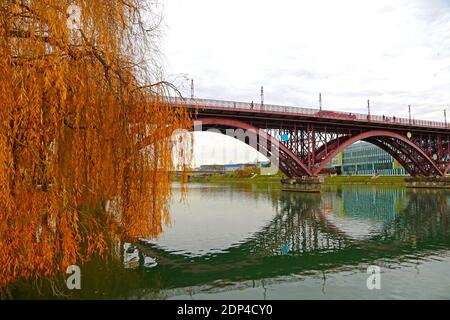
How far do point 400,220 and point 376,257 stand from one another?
45.2 ft

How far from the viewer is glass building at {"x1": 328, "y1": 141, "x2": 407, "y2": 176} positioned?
371ft

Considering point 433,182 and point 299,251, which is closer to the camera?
point 299,251

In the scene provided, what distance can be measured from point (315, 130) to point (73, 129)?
53281 mm

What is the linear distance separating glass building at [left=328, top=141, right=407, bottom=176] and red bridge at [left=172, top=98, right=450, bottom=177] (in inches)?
1627

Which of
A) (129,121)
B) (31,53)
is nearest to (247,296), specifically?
(129,121)

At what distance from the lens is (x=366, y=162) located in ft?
412

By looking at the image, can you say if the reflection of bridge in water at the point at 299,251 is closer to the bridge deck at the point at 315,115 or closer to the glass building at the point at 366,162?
the bridge deck at the point at 315,115

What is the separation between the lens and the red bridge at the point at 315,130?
151 ft

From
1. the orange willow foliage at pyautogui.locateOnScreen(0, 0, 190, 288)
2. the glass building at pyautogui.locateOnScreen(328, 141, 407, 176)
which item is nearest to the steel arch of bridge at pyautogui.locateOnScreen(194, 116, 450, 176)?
the orange willow foliage at pyautogui.locateOnScreen(0, 0, 190, 288)

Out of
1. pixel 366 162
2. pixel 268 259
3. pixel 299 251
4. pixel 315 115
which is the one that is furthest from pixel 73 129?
pixel 366 162

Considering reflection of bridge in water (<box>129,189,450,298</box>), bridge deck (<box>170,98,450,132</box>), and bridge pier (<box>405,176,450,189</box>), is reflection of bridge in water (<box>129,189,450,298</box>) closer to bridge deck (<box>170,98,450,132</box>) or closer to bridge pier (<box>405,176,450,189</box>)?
bridge deck (<box>170,98,450,132</box>)

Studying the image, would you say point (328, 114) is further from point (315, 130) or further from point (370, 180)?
point (370, 180)

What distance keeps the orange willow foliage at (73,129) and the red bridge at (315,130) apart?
30.5 m
